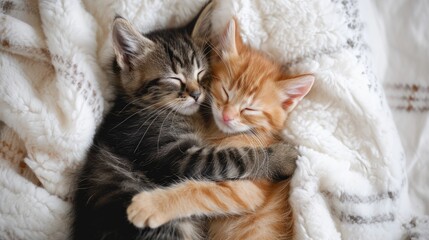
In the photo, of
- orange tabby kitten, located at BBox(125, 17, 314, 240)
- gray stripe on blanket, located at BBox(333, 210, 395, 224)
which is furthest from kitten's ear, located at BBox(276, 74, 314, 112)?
gray stripe on blanket, located at BBox(333, 210, 395, 224)

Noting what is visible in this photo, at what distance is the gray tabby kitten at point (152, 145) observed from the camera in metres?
1.11

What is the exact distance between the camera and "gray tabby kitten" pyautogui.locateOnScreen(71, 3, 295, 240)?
111 centimetres

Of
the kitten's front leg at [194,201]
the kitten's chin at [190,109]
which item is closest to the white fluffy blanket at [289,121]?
the kitten's front leg at [194,201]

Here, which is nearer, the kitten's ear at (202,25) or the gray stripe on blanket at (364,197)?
the gray stripe on blanket at (364,197)

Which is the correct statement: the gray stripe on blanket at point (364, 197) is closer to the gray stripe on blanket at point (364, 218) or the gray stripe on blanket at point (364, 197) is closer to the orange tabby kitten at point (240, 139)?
the gray stripe on blanket at point (364, 218)

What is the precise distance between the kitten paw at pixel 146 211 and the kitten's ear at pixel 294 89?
1.78 ft

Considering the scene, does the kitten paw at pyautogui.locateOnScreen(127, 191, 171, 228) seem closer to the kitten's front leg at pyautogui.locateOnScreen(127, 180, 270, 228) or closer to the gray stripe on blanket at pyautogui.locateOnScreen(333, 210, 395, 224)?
the kitten's front leg at pyautogui.locateOnScreen(127, 180, 270, 228)

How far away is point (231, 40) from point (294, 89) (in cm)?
27

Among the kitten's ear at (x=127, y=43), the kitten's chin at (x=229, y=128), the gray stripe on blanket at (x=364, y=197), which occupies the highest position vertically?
the kitten's ear at (x=127, y=43)

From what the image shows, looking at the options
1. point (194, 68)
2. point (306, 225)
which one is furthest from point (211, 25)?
point (306, 225)

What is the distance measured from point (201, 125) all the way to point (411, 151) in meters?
0.80

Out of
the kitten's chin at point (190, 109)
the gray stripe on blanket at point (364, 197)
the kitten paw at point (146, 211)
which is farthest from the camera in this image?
the kitten's chin at point (190, 109)

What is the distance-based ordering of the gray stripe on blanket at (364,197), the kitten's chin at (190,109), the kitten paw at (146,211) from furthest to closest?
the kitten's chin at (190,109)
the gray stripe on blanket at (364,197)
the kitten paw at (146,211)

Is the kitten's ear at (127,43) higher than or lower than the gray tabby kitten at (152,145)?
higher
